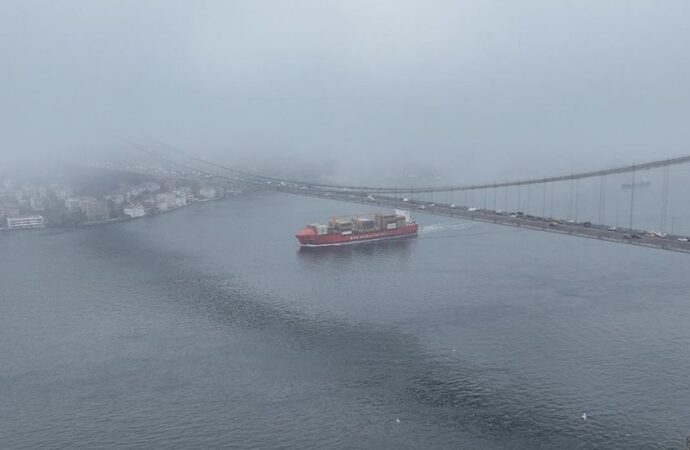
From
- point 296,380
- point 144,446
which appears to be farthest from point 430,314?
point 144,446

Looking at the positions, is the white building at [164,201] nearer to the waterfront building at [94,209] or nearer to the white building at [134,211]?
the white building at [134,211]

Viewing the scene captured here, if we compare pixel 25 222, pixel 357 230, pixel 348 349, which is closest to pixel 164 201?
pixel 25 222

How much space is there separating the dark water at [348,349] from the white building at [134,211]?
817cm

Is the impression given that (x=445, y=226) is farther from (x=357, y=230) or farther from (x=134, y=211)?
(x=134, y=211)

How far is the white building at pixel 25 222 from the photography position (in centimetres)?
2328

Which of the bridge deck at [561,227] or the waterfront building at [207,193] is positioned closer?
the bridge deck at [561,227]

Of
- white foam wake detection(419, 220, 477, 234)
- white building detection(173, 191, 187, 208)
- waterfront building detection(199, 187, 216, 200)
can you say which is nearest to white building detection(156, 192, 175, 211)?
white building detection(173, 191, 187, 208)

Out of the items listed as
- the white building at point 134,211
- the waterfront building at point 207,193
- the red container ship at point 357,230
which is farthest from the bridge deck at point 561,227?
the waterfront building at point 207,193

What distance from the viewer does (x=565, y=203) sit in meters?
25.9

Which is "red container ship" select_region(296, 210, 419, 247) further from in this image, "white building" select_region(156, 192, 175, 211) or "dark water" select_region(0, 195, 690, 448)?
"white building" select_region(156, 192, 175, 211)

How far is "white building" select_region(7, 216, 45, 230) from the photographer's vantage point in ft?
76.4

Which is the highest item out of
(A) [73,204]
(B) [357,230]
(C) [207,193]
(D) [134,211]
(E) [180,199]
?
(C) [207,193]

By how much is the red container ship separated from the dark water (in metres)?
1.77

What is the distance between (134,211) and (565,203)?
15.8m
